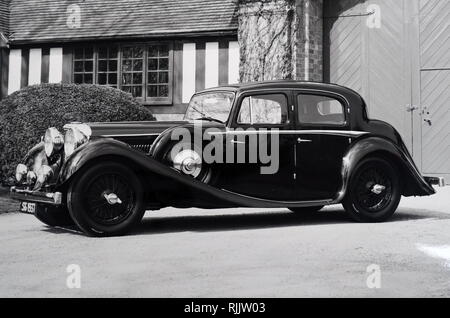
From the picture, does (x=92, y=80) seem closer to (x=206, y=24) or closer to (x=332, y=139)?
(x=206, y=24)

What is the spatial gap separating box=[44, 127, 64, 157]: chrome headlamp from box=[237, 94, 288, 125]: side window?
1.87m

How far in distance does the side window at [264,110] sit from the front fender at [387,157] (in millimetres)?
861

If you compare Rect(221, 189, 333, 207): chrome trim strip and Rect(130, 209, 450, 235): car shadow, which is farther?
Rect(130, 209, 450, 235): car shadow

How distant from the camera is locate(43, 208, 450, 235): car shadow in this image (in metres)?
7.69

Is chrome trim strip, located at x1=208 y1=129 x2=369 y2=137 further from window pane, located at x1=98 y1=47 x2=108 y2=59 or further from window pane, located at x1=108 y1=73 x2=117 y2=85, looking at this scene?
window pane, located at x1=98 y1=47 x2=108 y2=59

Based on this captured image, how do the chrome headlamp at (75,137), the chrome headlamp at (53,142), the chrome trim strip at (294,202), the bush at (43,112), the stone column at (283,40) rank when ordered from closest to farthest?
1. the chrome headlamp at (75,137)
2. the chrome headlamp at (53,142)
3. the chrome trim strip at (294,202)
4. the bush at (43,112)
5. the stone column at (283,40)

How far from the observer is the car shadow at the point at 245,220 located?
7688mm

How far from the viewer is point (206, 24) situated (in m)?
16.7

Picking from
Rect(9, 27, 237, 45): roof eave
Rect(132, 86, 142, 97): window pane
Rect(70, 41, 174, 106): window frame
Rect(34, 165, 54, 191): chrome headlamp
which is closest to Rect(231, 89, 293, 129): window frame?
Rect(34, 165, 54, 191): chrome headlamp

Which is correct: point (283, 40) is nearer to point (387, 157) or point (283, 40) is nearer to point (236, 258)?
point (387, 157)

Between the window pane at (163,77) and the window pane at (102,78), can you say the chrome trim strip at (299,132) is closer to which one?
the window pane at (163,77)

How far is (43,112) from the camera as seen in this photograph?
42.1ft

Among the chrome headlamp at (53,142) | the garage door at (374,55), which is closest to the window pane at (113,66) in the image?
the garage door at (374,55)
